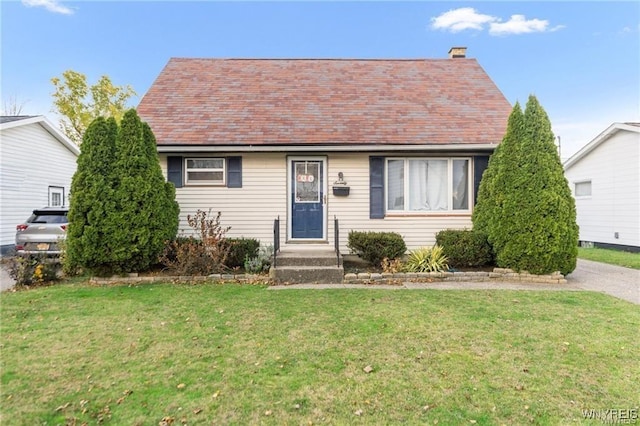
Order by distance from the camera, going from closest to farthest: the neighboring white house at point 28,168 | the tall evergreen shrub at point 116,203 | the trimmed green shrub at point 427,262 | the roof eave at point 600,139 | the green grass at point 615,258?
1. the tall evergreen shrub at point 116,203
2. the trimmed green shrub at point 427,262
3. the green grass at point 615,258
4. the neighboring white house at point 28,168
5. the roof eave at point 600,139

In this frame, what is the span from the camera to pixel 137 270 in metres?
7.22

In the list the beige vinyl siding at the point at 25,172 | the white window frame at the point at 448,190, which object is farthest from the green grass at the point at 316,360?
the beige vinyl siding at the point at 25,172

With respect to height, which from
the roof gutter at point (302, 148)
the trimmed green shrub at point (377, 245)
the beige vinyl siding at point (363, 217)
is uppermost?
the roof gutter at point (302, 148)

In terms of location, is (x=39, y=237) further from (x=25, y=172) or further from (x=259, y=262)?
(x=259, y=262)

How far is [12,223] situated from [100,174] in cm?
734

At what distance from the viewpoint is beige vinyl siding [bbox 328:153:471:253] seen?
8758 millimetres

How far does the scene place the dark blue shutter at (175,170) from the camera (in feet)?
28.6

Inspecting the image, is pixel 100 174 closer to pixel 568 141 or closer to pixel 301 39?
pixel 301 39

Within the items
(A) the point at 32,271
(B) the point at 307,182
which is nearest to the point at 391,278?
(B) the point at 307,182

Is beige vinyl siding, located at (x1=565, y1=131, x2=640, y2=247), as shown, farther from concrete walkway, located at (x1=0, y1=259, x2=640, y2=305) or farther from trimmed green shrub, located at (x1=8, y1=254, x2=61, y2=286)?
trimmed green shrub, located at (x1=8, y1=254, x2=61, y2=286)

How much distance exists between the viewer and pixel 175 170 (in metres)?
8.71

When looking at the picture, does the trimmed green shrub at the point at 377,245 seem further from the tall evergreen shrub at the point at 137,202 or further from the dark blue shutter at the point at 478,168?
the tall evergreen shrub at the point at 137,202

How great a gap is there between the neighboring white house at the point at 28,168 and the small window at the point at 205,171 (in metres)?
7.26

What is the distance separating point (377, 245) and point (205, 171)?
4801 mm
